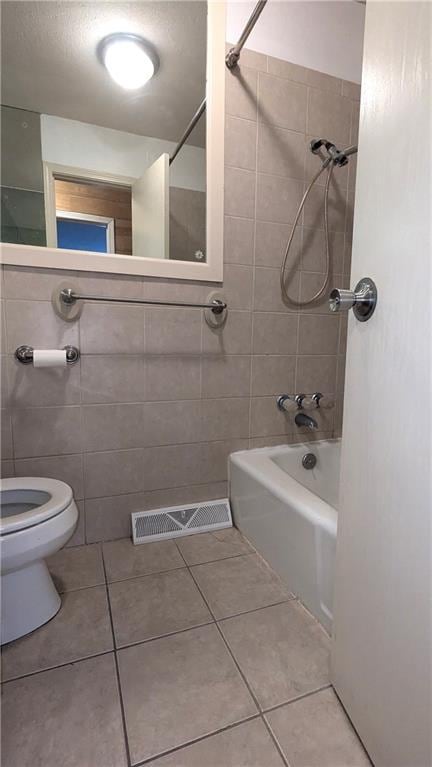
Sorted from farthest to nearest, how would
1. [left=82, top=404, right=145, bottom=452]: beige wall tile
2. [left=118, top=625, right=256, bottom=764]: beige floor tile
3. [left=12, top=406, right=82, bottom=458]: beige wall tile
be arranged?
[left=82, top=404, right=145, bottom=452]: beige wall tile, [left=12, top=406, right=82, bottom=458]: beige wall tile, [left=118, top=625, right=256, bottom=764]: beige floor tile

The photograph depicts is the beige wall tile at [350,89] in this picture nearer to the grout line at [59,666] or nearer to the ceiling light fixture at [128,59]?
the ceiling light fixture at [128,59]

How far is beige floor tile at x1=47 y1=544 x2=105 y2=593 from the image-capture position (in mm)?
1305

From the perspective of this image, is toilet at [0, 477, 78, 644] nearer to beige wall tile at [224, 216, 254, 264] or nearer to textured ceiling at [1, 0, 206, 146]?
beige wall tile at [224, 216, 254, 264]

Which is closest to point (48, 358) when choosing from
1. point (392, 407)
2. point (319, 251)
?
point (392, 407)

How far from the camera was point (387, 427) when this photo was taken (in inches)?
25.8

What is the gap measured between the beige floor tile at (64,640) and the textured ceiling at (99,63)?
6.10 ft

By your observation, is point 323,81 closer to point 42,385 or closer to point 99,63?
point 99,63

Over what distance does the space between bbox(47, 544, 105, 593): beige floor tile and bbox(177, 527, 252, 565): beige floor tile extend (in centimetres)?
35

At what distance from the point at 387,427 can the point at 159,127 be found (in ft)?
5.23

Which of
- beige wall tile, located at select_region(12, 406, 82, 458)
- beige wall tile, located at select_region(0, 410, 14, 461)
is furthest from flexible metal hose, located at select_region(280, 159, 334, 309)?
beige wall tile, located at select_region(0, 410, 14, 461)

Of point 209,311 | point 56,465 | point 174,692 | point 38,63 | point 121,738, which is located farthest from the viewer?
point 209,311

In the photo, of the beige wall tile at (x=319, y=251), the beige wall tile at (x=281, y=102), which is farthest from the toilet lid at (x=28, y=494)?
the beige wall tile at (x=281, y=102)

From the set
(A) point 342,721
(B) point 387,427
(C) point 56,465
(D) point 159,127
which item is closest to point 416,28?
(B) point 387,427

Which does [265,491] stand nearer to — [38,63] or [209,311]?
[209,311]
